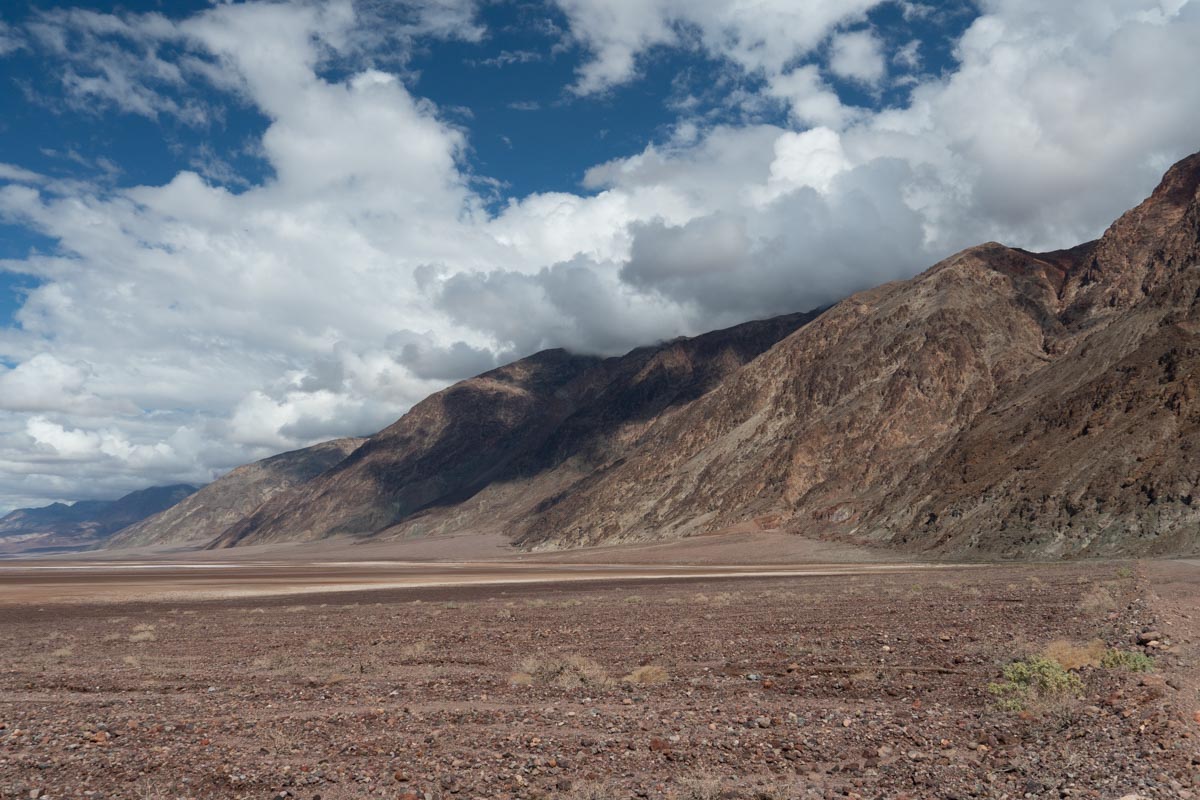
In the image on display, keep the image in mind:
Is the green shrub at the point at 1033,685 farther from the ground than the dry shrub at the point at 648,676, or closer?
farther from the ground

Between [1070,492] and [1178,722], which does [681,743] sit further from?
[1070,492]

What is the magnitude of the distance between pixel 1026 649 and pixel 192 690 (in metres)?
15.3

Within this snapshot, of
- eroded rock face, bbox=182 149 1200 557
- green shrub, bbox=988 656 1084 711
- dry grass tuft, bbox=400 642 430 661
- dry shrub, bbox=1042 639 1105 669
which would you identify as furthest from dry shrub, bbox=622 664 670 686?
eroded rock face, bbox=182 149 1200 557

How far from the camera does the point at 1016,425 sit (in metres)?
86.4

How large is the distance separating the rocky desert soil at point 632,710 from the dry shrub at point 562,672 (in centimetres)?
8

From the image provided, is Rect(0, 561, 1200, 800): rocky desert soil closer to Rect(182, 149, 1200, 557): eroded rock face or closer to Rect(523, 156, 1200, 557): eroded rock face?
Rect(182, 149, 1200, 557): eroded rock face

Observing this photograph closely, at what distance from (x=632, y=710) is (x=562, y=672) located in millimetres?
3901

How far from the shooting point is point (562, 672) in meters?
16.3

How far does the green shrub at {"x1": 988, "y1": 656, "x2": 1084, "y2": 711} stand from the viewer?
11.0 meters

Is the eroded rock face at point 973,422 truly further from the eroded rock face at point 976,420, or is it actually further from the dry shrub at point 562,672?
the dry shrub at point 562,672

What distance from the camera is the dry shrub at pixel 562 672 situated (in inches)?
602

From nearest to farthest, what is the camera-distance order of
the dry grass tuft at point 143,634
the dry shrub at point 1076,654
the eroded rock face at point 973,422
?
the dry shrub at point 1076,654 < the dry grass tuft at point 143,634 < the eroded rock face at point 973,422

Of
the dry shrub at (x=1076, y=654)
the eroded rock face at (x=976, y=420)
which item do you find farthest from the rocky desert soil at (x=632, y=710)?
the eroded rock face at (x=976, y=420)

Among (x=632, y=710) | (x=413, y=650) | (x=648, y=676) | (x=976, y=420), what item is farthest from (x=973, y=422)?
(x=632, y=710)
